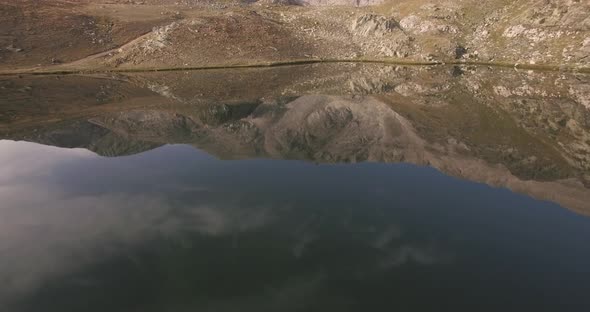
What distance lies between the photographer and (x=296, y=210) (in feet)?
82.5

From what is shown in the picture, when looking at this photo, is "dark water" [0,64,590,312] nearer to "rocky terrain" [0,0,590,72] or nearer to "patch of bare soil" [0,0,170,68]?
"rocky terrain" [0,0,590,72]

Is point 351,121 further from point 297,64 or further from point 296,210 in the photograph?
point 297,64

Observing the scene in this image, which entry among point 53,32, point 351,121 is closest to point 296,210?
point 351,121

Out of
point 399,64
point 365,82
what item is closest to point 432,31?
point 399,64

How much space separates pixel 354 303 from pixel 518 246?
11.2 m

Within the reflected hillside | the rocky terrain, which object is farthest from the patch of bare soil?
the reflected hillside

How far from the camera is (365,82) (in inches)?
2995

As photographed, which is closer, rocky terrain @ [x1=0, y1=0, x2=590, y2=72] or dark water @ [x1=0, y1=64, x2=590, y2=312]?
dark water @ [x1=0, y1=64, x2=590, y2=312]

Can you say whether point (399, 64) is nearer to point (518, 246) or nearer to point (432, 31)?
point (432, 31)

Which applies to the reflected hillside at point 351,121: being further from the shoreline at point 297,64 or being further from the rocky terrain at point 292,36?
the rocky terrain at point 292,36

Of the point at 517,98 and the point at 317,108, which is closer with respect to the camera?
the point at 317,108

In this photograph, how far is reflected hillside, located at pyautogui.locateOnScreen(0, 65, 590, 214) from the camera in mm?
36000

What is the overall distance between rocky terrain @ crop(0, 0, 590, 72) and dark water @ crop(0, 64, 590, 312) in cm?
5753

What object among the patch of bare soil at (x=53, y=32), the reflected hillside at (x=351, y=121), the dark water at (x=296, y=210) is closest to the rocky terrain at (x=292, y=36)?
the patch of bare soil at (x=53, y=32)
